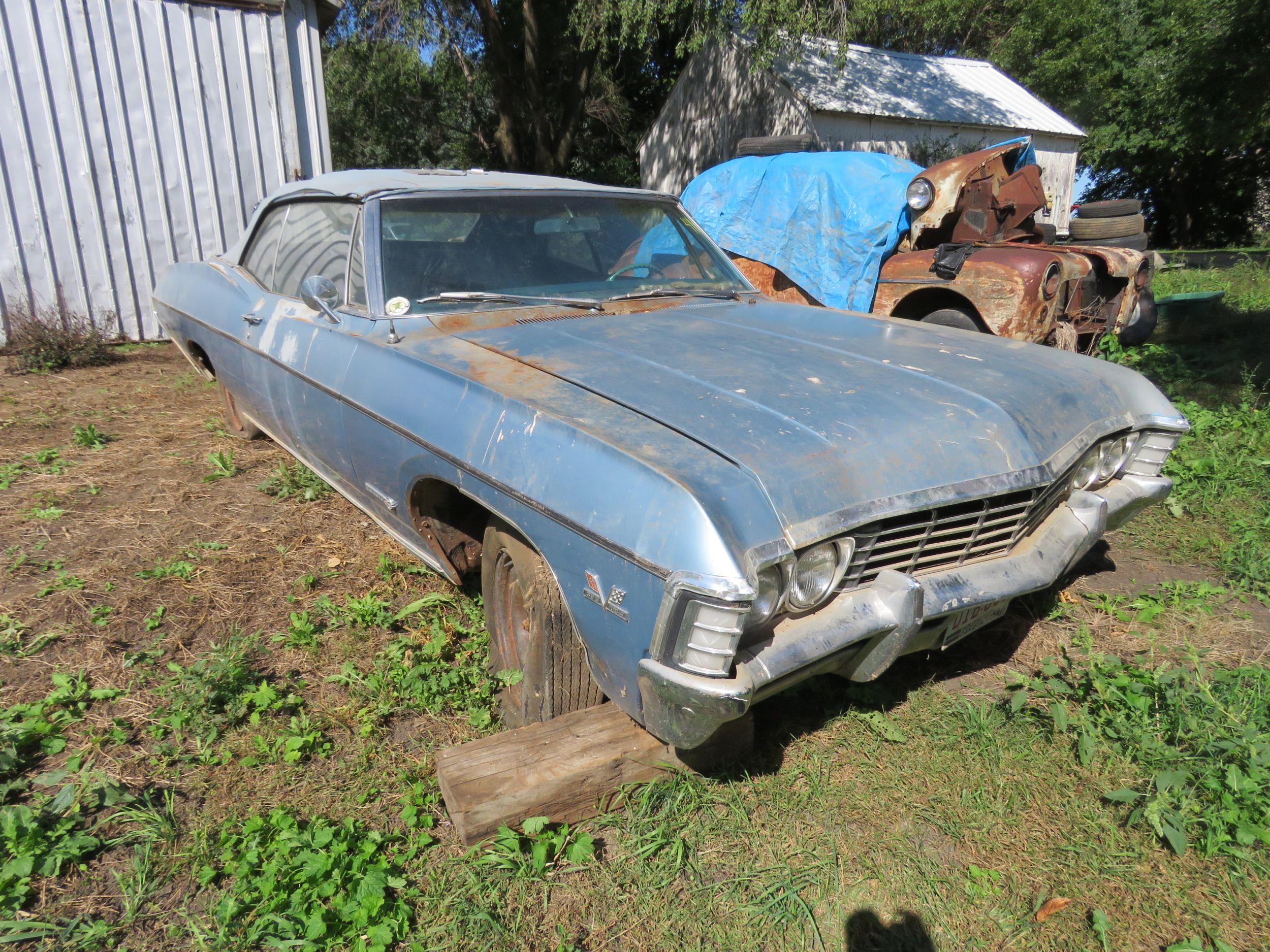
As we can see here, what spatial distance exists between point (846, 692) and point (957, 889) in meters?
0.77

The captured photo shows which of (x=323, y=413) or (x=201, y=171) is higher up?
(x=201, y=171)

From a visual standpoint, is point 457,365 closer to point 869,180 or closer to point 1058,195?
point 869,180

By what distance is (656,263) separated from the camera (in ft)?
11.6

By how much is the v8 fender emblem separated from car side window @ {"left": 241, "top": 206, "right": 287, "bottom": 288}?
2.79m

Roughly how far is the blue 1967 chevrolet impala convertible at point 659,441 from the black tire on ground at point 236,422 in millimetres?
1275

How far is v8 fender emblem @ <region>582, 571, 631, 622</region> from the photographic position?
179 cm

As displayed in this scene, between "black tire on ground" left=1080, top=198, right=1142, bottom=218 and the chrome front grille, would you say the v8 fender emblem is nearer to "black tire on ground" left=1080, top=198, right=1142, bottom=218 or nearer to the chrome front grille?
the chrome front grille

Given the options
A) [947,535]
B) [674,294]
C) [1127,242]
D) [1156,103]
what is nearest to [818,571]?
[947,535]

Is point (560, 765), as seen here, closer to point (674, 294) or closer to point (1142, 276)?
point (674, 294)

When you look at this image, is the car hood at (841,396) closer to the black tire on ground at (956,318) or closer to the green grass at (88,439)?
the black tire on ground at (956,318)

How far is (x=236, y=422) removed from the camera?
495 centimetres

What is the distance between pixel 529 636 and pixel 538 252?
158cm

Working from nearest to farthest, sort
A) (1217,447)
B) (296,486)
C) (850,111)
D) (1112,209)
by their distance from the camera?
1. (296,486)
2. (1217,447)
3. (1112,209)
4. (850,111)

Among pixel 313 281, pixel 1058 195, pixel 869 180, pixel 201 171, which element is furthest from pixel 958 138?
pixel 313 281
